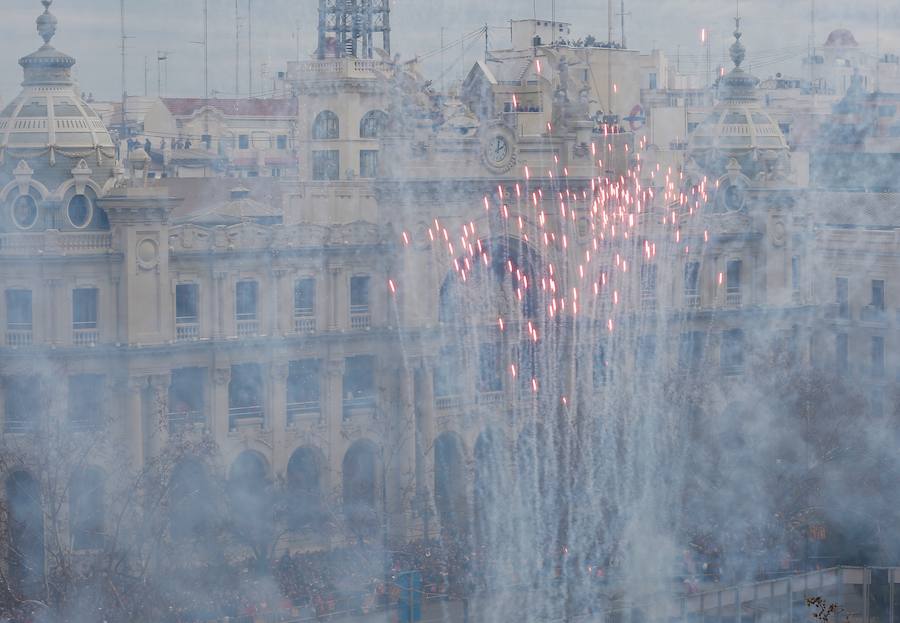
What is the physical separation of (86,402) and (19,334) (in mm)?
2463

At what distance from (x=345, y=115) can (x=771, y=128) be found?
46.4 feet

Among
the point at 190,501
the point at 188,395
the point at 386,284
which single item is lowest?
the point at 190,501

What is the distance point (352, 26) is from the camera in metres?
56.9

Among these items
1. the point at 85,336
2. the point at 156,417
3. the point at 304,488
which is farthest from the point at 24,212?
A: the point at 304,488

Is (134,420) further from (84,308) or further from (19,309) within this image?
(19,309)

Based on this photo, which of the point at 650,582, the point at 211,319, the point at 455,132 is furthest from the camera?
the point at 455,132

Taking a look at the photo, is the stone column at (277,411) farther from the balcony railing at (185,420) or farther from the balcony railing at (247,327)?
the balcony railing at (185,420)

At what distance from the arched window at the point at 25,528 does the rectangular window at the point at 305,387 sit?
8.18 metres

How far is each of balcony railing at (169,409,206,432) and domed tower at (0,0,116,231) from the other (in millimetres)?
5514

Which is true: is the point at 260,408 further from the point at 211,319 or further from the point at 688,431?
the point at 688,431

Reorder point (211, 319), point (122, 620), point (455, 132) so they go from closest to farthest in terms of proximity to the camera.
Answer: point (122, 620)
point (211, 319)
point (455, 132)

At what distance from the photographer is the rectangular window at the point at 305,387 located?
5488 centimetres

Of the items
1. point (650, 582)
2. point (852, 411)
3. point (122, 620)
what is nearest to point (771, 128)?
point (852, 411)

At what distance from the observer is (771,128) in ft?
213
